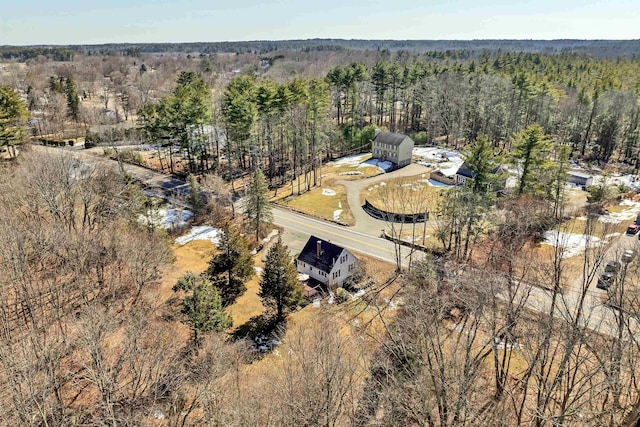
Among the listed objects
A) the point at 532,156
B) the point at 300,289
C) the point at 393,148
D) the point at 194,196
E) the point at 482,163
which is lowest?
the point at 300,289

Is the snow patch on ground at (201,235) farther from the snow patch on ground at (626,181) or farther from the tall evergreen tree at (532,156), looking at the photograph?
the snow patch on ground at (626,181)

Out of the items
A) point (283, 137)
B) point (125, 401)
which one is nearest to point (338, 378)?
point (125, 401)

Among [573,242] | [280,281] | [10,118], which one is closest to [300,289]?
[280,281]

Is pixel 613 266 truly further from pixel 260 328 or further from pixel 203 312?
pixel 203 312

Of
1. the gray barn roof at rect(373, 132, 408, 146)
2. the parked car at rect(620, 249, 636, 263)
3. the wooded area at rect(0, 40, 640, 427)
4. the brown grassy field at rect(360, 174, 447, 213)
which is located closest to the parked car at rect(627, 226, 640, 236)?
the wooded area at rect(0, 40, 640, 427)

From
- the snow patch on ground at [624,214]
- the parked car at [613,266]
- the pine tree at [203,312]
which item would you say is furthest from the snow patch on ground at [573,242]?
the pine tree at [203,312]

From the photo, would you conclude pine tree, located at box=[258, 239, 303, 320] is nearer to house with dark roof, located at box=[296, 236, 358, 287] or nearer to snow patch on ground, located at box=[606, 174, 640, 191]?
house with dark roof, located at box=[296, 236, 358, 287]
